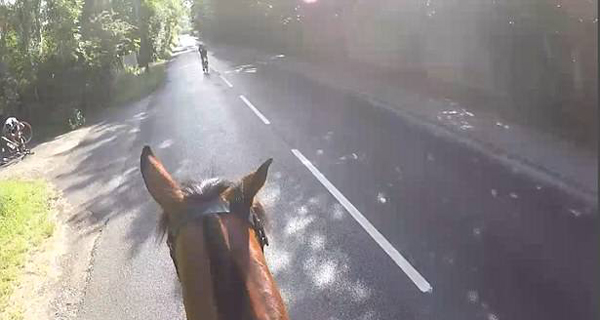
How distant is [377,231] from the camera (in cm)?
628

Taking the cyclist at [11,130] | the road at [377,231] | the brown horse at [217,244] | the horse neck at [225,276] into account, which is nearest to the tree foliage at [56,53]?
the cyclist at [11,130]

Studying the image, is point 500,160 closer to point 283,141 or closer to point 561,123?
point 561,123

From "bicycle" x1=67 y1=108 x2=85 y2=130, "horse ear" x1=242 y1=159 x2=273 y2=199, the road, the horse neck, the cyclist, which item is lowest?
"bicycle" x1=67 y1=108 x2=85 y2=130

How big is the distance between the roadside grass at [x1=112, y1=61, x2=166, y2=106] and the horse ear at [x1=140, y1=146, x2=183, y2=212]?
833 inches

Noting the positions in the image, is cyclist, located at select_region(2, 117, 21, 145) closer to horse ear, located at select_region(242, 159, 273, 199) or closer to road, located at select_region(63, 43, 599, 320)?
road, located at select_region(63, 43, 599, 320)

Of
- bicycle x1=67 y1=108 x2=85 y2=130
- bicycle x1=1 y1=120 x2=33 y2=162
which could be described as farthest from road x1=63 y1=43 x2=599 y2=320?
bicycle x1=67 y1=108 x2=85 y2=130

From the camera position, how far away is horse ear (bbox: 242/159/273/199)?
1860 mm

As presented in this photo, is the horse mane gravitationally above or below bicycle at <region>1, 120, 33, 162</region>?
above

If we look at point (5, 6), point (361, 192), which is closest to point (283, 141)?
point (361, 192)

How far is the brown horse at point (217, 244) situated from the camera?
1.48m

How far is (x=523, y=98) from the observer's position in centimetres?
1106

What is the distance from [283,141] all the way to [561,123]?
5434 mm

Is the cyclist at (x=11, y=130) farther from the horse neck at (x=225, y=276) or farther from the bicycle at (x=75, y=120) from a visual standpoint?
the horse neck at (x=225, y=276)

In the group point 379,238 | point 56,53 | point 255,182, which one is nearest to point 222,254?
point 255,182
